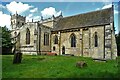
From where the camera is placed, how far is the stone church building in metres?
34.2

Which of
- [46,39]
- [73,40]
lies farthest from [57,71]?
[46,39]

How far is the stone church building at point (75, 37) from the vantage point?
3422 centimetres

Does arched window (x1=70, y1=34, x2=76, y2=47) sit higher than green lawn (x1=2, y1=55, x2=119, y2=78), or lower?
higher

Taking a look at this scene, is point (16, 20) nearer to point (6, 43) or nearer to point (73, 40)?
point (6, 43)

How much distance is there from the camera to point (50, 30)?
150 ft

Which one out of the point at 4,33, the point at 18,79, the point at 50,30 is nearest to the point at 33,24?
the point at 50,30

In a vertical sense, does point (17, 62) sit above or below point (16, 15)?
below

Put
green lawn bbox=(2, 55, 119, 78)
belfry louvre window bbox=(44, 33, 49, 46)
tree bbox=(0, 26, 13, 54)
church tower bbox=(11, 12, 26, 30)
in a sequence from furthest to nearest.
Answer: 1. church tower bbox=(11, 12, 26, 30)
2. tree bbox=(0, 26, 13, 54)
3. belfry louvre window bbox=(44, 33, 49, 46)
4. green lawn bbox=(2, 55, 119, 78)

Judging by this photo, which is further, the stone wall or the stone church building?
the stone wall

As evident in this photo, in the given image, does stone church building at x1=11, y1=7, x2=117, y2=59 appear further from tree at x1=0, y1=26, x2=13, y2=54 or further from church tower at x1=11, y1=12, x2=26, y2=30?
church tower at x1=11, y1=12, x2=26, y2=30

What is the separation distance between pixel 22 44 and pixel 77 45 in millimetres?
15436

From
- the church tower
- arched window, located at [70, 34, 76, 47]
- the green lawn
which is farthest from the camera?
the church tower

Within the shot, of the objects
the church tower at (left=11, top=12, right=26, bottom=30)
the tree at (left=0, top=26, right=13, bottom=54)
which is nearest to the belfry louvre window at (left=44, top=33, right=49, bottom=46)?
the tree at (left=0, top=26, right=13, bottom=54)

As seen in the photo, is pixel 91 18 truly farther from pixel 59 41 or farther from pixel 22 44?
pixel 22 44
